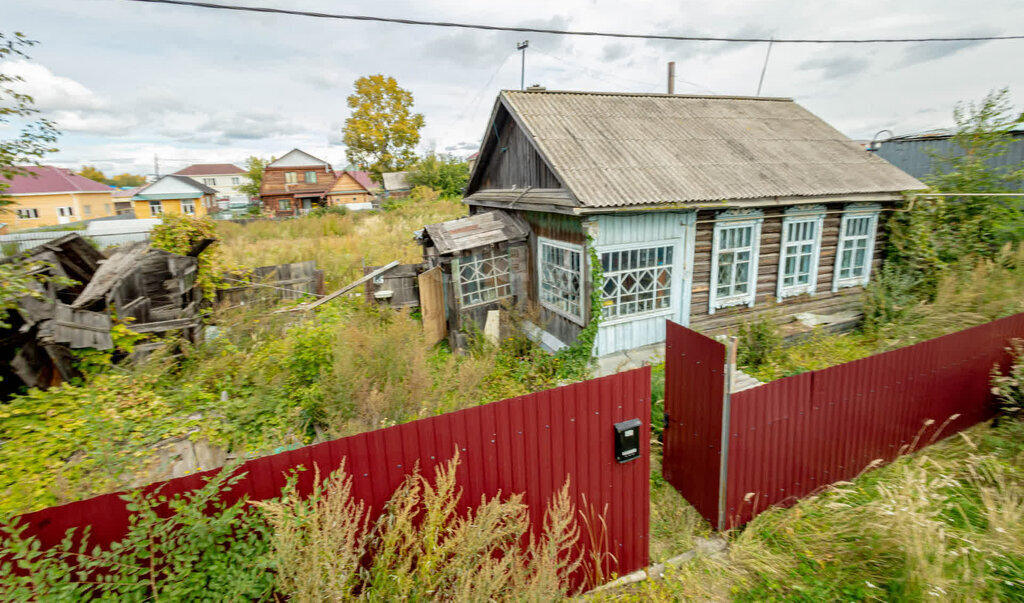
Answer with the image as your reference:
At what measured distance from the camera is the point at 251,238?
20125 mm

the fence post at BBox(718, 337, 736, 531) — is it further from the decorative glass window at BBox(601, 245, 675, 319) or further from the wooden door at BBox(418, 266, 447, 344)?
the wooden door at BBox(418, 266, 447, 344)

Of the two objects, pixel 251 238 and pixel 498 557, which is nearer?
pixel 498 557

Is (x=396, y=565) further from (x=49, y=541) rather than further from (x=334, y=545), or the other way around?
(x=49, y=541)

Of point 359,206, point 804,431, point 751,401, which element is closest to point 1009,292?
point 804,431

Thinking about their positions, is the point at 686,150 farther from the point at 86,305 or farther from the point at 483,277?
the point at 86,305

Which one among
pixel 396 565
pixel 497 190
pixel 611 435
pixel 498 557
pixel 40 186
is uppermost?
pixel 40 186

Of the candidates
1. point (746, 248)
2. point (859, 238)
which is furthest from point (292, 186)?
point (859, 238)

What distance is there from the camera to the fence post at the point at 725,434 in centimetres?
388

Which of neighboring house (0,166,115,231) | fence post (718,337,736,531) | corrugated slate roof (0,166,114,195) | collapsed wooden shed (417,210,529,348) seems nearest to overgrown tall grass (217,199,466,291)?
collapsed wooden shed (417,210,529,348)

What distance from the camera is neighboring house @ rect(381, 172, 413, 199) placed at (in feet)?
124

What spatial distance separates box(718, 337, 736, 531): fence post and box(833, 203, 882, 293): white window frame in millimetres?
7833

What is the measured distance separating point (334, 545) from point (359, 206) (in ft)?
126

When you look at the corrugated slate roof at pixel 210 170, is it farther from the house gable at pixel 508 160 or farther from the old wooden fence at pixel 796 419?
the old wooden fence at pixel 796 419

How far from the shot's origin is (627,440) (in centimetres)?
366
